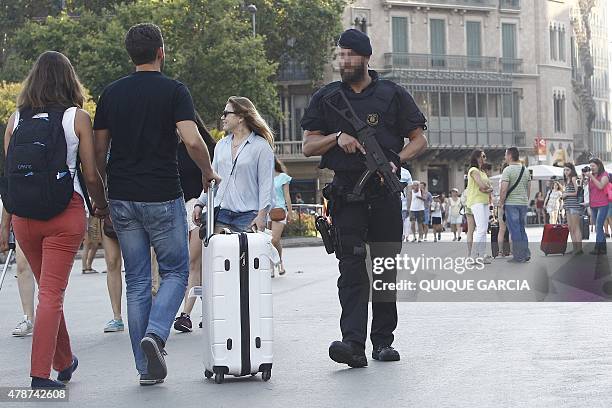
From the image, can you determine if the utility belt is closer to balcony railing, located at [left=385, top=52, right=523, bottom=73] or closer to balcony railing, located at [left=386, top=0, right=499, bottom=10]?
→ balcony railing, located at [left=385, top=52, right=523, bottom=73]

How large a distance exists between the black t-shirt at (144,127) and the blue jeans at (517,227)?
45.1ft

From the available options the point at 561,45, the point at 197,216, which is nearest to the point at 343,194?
the point at 197,216

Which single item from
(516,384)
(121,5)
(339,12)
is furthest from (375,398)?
(339,12)

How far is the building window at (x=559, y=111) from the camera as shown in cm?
7594

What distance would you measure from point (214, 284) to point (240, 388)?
622 mm

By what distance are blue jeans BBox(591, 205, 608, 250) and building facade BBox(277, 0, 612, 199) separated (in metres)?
42.8

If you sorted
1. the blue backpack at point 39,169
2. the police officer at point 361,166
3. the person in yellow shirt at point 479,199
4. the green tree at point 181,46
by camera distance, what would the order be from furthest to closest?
the green tree at point 181,46 < the person in yellow shirt at point 479,199 < the police officer at point 361,166 < the blue backpack at point 39,169

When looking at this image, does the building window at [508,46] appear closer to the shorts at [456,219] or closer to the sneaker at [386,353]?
the shorts at [456,219]

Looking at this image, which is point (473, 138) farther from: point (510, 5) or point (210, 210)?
point (210, 210)

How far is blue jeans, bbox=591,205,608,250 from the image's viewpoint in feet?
79.0

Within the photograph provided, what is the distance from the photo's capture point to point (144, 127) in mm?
8203

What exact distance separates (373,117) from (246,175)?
A: 235 cm

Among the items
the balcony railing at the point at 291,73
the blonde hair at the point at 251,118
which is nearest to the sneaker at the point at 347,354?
the blonde hair at the point at 251,118

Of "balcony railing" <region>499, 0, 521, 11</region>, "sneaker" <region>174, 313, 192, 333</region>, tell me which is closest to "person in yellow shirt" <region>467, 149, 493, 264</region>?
"sneaker" <region>174, 313, 192, 333</region>
